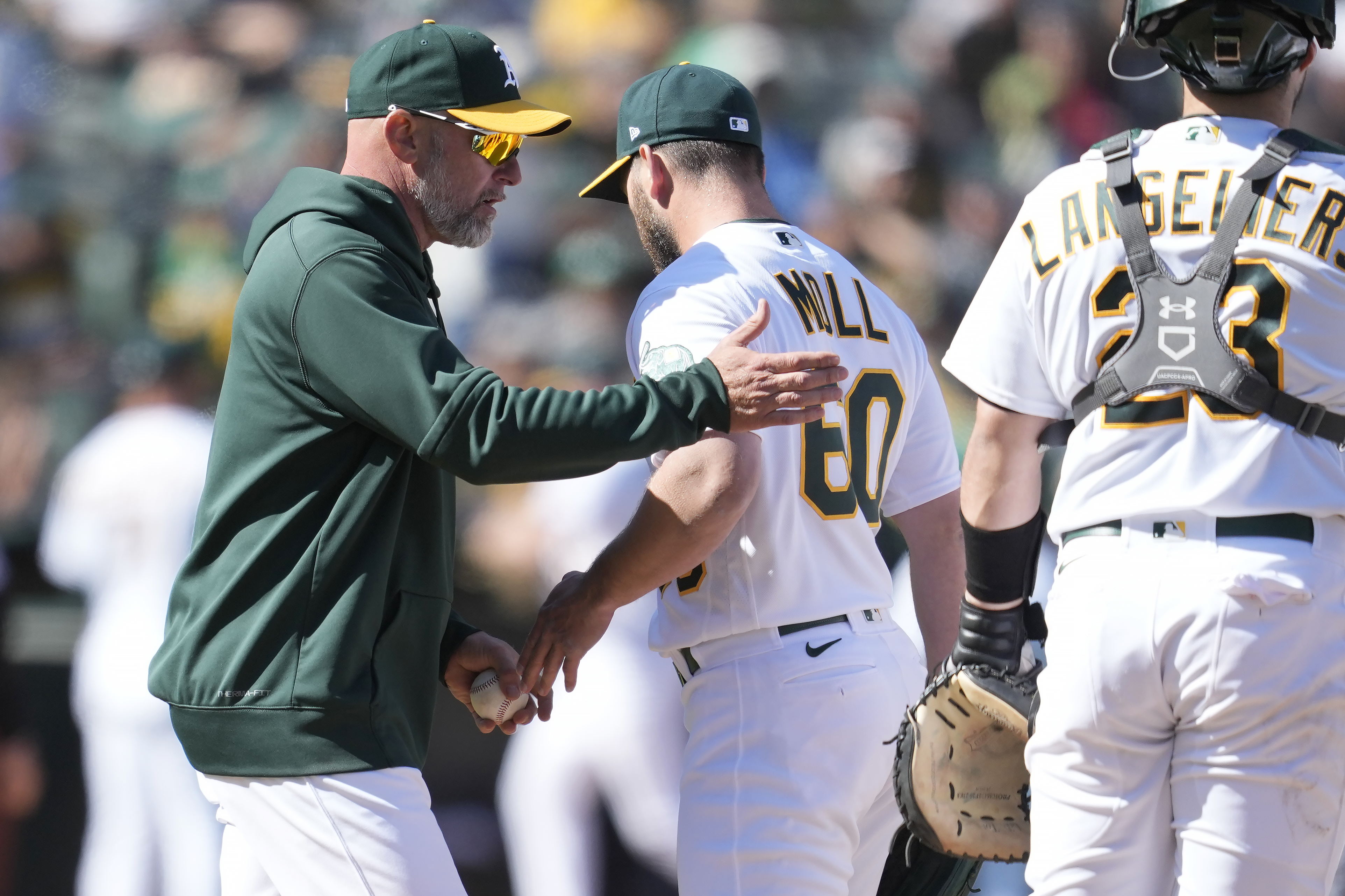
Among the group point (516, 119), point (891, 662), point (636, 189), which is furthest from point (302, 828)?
point (636, 189)

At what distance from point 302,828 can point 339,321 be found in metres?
0.74

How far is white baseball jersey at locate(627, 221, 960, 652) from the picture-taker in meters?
2.32

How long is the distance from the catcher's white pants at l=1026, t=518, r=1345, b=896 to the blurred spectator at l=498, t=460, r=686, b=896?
2.54 meters

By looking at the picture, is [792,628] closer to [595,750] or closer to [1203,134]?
[1203,134]

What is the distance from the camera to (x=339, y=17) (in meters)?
4.84

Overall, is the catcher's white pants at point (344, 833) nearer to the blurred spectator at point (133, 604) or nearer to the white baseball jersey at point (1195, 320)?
the white baseball jersey at point (1195, 320)

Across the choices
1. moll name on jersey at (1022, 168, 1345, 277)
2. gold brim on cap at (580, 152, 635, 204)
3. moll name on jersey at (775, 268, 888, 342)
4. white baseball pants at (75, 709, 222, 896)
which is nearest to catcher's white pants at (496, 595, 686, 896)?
white baseball pants at (75, 709, 222, 896)

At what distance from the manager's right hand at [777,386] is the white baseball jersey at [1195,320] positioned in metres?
0.32

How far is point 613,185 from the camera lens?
113 inches

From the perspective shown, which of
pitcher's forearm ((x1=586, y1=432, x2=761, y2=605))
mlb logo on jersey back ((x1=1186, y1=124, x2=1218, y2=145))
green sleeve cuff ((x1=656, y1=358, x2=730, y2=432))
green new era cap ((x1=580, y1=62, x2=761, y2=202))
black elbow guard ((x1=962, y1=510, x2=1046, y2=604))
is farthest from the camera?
green new era cap ((x1=580, y1=62, x2=761, y2=202))

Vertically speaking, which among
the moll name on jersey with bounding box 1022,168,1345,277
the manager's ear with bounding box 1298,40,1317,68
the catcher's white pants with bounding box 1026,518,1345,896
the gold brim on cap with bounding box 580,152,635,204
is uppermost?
the manager's ear with bounding box 1298,40,1317,68

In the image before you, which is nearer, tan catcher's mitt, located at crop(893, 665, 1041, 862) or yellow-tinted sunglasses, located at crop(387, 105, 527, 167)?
tan catcher's mitt, located at crop(893, 665, 1041, 862)

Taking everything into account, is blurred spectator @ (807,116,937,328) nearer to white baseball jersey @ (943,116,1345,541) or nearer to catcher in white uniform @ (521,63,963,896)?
catcher in white uniform @ (521,63,963,896)

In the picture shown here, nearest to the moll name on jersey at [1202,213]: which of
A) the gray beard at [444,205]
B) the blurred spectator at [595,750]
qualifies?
the gray beard at [444,205]
